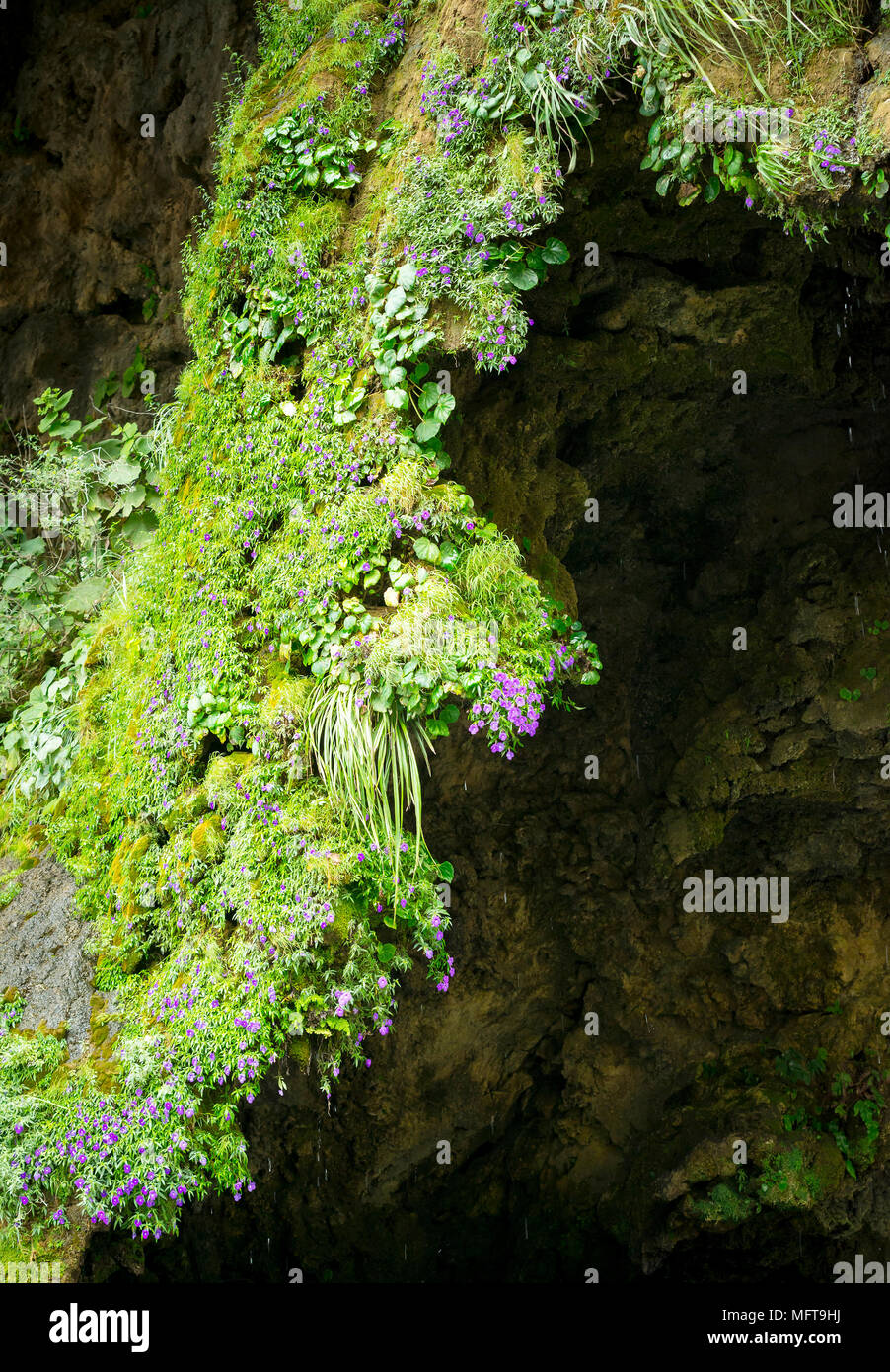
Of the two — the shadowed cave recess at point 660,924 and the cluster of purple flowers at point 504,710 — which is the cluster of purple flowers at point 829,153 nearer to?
the shadowed cave recess at point 660,924

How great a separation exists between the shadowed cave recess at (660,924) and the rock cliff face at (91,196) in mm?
3256

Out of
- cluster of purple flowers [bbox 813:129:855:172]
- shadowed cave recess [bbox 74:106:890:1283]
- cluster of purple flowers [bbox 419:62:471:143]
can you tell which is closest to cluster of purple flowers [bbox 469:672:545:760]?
shadowed cave recess [bbox 74:106:890:1283]

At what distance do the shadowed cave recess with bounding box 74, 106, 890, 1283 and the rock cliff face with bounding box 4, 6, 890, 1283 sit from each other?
2 centimetres

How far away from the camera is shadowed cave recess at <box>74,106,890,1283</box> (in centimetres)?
607

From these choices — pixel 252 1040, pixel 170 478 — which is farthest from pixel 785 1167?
pixel 170 478

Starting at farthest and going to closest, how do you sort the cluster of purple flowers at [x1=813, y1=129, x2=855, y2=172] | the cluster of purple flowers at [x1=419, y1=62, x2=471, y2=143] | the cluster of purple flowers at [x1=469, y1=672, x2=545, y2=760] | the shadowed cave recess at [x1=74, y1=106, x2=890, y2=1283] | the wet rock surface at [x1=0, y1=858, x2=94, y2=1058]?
the shadowed cave recess at [x1=74, y1=106, x2=890, y2=1283] < the wet rock surface at [x1=0, y1=858, x2=94, y2=1058] < the cluster of purple flowers at [x1=419, y1=62, x2=471, y2=143] < the cluster of purple flowers at [x1=469, y1=672, x2=545, y2=760] < the cluster of purple flowers at [x1=813, y1=129, x2=855, y2=172]

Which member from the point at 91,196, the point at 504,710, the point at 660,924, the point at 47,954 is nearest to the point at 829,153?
the point at 504,710

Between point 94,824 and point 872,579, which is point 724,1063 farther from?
point 94,824

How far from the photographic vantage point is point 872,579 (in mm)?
6223

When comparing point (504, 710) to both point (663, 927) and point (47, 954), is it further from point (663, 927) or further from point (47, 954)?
point (663, 927)

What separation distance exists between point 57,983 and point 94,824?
0.73 m

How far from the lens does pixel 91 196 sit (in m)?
7.55

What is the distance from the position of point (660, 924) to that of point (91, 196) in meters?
5.87

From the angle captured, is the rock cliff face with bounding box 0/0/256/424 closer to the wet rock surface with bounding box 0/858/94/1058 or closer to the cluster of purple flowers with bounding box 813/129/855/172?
the wet rock surface with bounding box 0/858/94/1058
